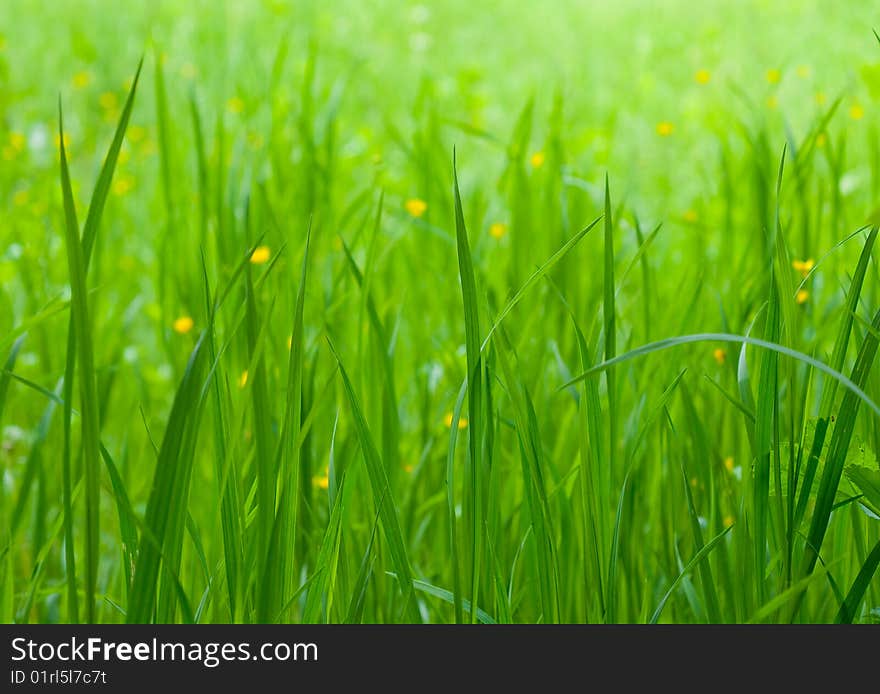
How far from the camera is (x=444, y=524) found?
1314 mm

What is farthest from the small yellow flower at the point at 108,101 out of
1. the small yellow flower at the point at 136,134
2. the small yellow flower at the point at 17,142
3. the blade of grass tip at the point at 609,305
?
the blade of grass tip at the point at 609,305

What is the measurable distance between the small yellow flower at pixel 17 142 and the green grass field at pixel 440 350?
0.17 ft

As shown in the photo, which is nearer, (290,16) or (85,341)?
(85,341)

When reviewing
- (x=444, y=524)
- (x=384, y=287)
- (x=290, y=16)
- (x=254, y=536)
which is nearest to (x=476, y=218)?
(x=384, y=287)

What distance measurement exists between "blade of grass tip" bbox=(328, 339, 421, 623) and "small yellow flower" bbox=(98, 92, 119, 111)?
340cm

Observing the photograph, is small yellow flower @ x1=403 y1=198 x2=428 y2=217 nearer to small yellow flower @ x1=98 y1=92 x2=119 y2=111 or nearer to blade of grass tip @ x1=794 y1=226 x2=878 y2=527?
blade of grass tip @ x1=794 y1=226 x2=878 y2=527

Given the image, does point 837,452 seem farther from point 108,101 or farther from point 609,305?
point 108,101

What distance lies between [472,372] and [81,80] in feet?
12.0

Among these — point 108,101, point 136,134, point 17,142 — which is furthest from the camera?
point 108,101

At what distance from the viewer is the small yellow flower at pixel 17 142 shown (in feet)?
9.96

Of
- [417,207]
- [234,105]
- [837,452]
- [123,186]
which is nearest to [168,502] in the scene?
[837,452]

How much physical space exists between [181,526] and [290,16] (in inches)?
164

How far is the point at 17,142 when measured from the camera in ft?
10.2
